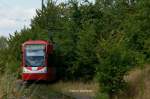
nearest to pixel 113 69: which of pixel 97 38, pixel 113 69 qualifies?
pixel 113 69

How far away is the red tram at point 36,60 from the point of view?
42.6 metres

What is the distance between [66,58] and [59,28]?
4.56 metres

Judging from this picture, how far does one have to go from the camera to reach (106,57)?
25672 millimetres

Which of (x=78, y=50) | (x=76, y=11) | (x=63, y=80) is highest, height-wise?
(x=76, y=11)

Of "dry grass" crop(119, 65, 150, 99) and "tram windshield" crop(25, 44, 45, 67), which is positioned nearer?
"dry grass" crop(119, 65, 150, 99)

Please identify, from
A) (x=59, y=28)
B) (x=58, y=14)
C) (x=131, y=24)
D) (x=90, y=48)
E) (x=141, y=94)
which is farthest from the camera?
(x=58, y=14)

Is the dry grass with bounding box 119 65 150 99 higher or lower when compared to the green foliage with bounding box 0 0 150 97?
lower

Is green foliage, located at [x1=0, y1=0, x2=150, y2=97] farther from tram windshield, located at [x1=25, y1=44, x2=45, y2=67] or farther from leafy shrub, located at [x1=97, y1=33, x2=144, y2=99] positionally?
tram windshield, located at [x1=25, y1=44, x2=45, y2=67]

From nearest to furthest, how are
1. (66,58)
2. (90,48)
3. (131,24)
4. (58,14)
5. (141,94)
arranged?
(141,94) < (131,24) < (90,48) < (66,58) < (58,14)

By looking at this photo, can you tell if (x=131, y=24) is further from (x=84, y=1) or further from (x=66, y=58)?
(x=84, y=1)

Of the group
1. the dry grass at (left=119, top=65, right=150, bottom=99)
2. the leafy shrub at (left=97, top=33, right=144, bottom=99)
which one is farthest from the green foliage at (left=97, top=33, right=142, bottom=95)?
the dry grass at (left=119, top=65, right=150, bottom=99)

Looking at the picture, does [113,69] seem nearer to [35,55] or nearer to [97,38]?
[97,38]

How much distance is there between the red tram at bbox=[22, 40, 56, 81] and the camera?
Answer: 42.6 metres

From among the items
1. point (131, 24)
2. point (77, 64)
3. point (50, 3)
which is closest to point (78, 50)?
point (77, 64)
